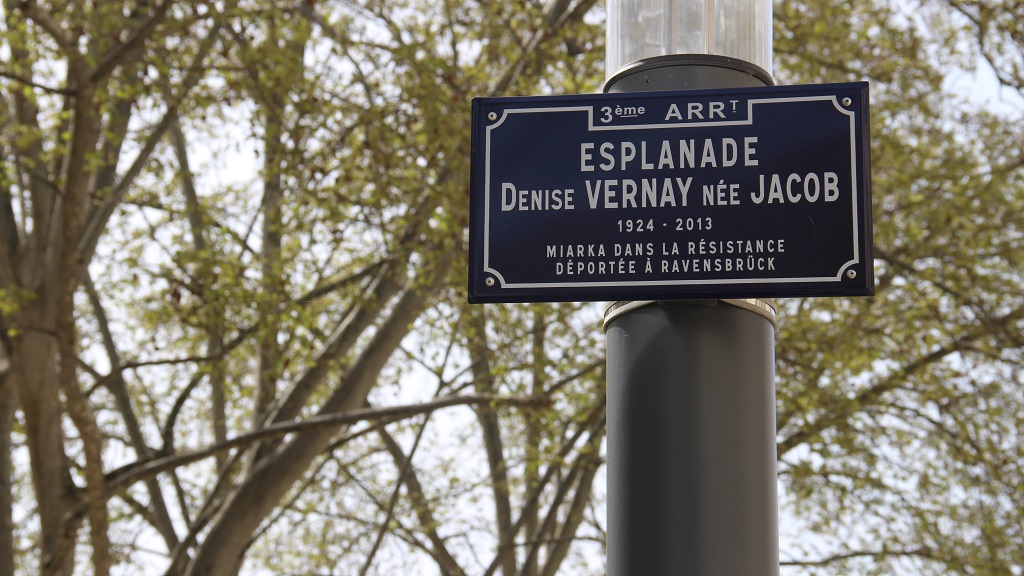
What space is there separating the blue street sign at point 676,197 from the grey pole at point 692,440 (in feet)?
0.23

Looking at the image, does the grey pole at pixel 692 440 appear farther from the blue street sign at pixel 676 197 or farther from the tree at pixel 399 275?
the tree at pixel 399 275

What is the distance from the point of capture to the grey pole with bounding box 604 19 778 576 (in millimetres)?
2092

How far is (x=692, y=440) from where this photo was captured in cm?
213

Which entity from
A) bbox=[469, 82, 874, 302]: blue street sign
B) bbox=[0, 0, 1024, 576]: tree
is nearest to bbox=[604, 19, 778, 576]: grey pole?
bbox=[469, 82, 874, 302]: blue street sign

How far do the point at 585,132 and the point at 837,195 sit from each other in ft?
1.56

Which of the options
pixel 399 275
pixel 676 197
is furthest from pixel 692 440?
pixel 399 275

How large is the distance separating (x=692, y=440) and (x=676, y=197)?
17.4 inches

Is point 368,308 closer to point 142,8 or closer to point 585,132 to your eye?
point 142,8

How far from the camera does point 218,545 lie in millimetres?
9273

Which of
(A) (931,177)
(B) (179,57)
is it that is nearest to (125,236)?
(B) (179,57)

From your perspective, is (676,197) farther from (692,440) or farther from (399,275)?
(399,275)

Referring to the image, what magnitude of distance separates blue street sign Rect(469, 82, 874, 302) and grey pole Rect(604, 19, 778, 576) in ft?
0.23

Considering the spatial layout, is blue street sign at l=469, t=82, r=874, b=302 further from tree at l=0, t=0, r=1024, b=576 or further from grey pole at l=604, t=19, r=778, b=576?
tree at l=0, t=0, r=1024, b=576

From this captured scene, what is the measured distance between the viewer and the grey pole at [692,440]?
209 centimetres
